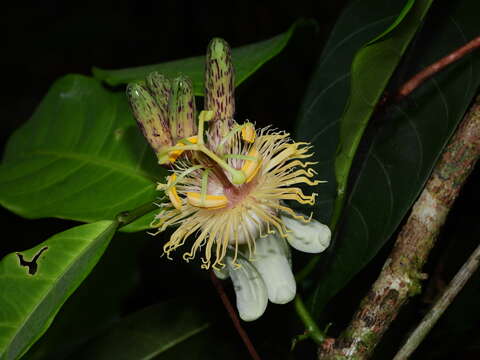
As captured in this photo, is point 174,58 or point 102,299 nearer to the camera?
point 102,299

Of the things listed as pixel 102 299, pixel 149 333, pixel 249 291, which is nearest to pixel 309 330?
pixel 249 291

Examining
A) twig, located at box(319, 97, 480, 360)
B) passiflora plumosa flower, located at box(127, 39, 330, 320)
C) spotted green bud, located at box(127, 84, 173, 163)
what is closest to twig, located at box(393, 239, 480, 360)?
twig, located at box(319, 97, 480, 360)

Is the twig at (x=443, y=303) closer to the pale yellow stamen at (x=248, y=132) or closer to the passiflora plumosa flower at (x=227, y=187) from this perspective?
the passiflora plumosa flower at (x=227, y=187)

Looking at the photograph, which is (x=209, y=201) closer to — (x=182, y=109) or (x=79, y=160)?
(x=182, y=109)

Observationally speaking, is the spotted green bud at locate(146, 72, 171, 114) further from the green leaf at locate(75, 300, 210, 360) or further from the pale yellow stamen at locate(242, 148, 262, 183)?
the green leaf at locate(75, 300, 210, 360)

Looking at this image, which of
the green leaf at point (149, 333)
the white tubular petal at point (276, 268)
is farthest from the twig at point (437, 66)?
the green leaf at point (149, 333)

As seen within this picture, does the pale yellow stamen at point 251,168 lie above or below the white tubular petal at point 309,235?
above
